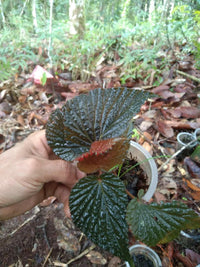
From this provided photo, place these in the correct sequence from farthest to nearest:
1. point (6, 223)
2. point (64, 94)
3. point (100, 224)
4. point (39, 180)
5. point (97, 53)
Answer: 1. point (97, 53)
2. point (64, 94)
3. point (6, 223)
4. point (39, 180)
5. point (100, 224)

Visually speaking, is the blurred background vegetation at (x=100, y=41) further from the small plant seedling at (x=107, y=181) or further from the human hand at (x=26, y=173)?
the small plant seedling at (x=107, y=181)

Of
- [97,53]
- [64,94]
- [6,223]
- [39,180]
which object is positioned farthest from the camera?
[97,53]

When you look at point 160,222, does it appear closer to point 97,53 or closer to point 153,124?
point 153,124

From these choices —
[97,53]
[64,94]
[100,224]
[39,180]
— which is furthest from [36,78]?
[100,224]

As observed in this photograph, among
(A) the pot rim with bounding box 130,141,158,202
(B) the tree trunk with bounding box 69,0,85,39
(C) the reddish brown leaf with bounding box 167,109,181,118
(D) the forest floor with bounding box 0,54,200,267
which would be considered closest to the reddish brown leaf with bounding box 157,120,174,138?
(D) the forest floor with bounding box 0,54,200,267

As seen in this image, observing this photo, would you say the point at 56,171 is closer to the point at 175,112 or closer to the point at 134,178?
the point at 134,178

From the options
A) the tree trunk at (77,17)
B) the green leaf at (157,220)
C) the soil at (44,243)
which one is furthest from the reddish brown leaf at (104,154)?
the tree trunk at (77,17)
